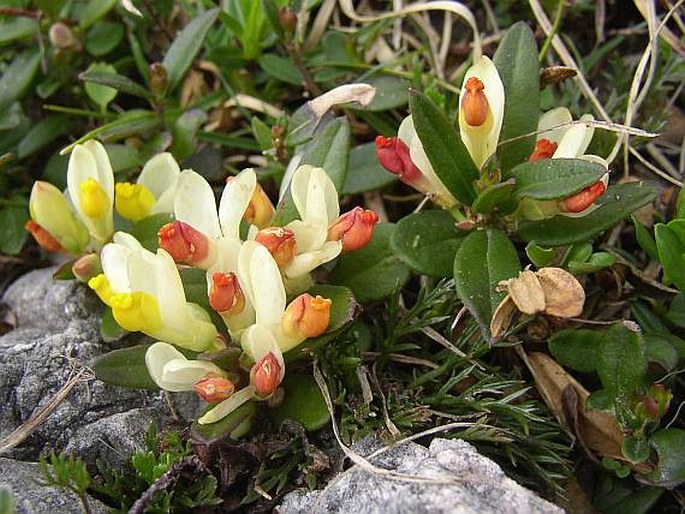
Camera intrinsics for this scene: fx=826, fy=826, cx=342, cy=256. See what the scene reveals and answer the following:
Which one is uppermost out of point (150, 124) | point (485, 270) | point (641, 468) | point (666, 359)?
point (150, 124)

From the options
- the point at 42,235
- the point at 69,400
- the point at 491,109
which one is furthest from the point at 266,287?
the point at 42,235

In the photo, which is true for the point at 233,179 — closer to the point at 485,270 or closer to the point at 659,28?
the point at 485,270

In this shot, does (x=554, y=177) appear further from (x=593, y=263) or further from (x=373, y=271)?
(x=373, y=271)

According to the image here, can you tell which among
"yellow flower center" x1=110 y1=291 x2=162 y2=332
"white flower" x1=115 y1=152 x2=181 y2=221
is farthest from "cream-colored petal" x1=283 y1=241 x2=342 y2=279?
"white flower" x1=115 y1=152 x2=181 y2=221

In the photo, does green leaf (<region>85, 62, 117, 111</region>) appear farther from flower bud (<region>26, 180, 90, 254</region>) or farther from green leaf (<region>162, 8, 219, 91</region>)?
flower bud (<region>26, 180, 90, 254</region>)

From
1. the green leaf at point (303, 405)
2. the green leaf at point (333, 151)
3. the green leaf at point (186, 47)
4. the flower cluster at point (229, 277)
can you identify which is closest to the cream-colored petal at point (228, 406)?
the flower cluster at point (229, 277)

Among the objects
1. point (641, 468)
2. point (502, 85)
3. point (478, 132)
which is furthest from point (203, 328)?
point (641, 468)
